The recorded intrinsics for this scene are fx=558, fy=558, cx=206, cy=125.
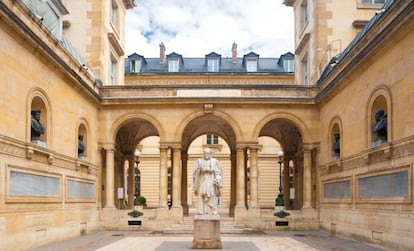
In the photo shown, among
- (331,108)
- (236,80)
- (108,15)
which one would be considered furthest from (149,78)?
(331,108)

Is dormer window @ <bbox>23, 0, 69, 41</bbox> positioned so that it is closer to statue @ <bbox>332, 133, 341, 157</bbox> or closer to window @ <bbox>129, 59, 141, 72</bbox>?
statue @ <bbox>332, 133, 341, 157</bbox>

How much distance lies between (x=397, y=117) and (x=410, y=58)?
168 centimetres

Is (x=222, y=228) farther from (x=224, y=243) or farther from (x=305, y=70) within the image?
(x=305, y=70)

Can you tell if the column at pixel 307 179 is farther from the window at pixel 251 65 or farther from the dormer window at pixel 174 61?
the dormer window at pixel 174 61

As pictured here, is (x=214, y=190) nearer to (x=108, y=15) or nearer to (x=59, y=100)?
(x=59, y=100)

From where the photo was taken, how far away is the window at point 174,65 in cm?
4891

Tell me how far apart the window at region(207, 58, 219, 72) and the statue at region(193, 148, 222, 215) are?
32.9 m

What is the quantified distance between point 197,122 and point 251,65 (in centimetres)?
2068

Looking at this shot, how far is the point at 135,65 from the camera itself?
4891 centimetres

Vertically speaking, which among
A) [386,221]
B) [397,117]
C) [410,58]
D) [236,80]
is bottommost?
[386,221]

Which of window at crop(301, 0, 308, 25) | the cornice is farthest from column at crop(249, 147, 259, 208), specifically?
window at crop(301, 0, 308, 25)

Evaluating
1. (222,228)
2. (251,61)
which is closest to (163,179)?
(222,228)

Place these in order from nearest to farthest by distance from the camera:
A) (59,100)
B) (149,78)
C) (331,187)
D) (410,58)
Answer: (410,58), (59,100), (331,187), (149,78)

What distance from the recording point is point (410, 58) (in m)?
14.4
